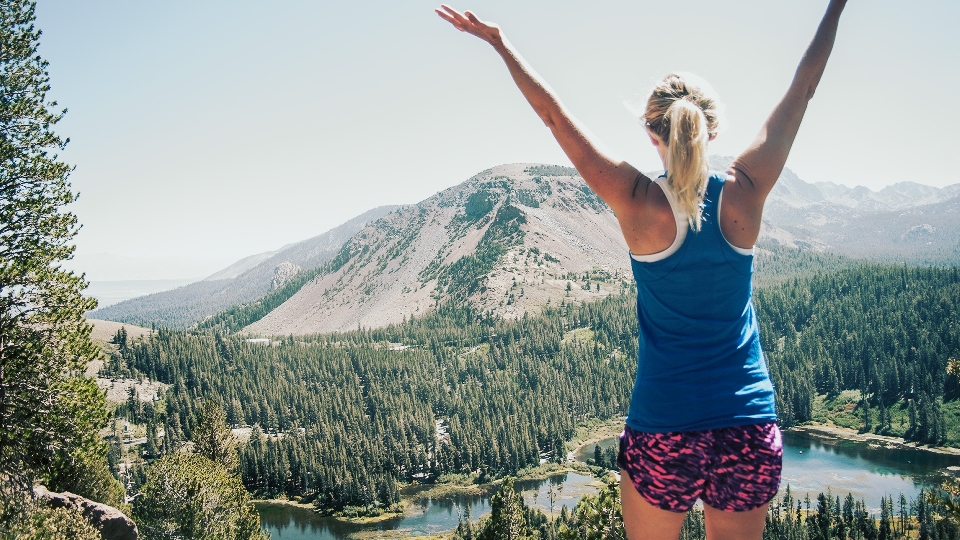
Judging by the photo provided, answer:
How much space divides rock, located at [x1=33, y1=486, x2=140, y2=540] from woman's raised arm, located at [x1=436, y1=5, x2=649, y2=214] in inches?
834

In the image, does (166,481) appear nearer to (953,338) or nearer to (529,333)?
(529,333)

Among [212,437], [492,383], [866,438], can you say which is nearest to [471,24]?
[212,437]

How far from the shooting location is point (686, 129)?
2.74m

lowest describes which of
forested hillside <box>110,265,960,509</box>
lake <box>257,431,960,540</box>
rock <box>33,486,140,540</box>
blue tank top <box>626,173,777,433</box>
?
lake <box>257,431,960,540</box>

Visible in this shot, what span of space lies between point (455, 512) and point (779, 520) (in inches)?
1716

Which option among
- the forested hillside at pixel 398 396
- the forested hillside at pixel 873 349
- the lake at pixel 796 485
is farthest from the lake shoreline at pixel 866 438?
the forested hillside at pixel 398 396

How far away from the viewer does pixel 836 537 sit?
70.2 metres

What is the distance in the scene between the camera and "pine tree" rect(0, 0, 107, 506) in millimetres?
12016

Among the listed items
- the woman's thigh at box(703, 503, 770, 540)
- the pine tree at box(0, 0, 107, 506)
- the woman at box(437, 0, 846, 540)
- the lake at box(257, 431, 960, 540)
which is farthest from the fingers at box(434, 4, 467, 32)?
the lake at box(257, 431, 960, 540)

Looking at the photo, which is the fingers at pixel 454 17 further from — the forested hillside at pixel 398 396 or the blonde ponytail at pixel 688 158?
the forested hillside at pixel 398 396

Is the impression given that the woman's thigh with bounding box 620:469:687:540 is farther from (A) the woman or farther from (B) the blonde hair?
(B) the blonde hair

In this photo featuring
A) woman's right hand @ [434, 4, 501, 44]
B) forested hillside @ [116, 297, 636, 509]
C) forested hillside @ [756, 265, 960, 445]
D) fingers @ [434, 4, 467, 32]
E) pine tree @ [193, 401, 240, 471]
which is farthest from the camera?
forested hillside @ [756, 265, 960, 445]

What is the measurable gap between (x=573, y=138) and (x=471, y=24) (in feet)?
3.06

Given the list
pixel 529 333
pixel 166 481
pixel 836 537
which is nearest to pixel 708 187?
pixel 166 481
